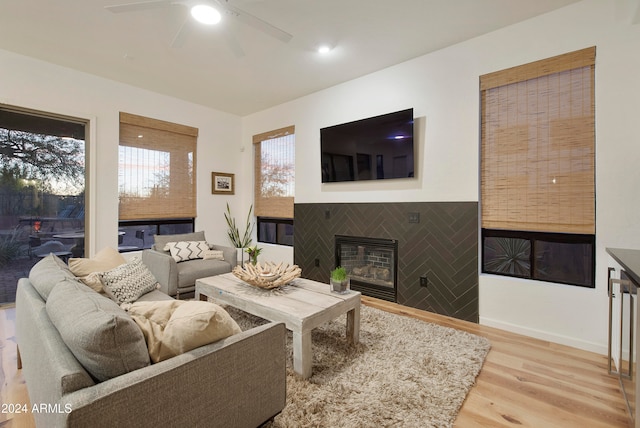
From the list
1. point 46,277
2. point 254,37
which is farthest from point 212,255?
point 254,37

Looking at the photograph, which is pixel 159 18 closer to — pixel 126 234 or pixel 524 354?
pixel 126 234

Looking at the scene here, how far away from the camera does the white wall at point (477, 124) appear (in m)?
2.27

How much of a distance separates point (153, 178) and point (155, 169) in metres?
0.14

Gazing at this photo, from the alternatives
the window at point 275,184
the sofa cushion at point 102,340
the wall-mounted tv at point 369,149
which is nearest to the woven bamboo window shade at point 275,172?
the window at point 275,184

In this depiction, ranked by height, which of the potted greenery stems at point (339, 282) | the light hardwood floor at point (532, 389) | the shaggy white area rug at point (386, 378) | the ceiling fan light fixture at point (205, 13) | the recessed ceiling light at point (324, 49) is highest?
the recessed ceiling light at point (324, 49)

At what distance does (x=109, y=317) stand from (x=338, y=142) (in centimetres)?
335

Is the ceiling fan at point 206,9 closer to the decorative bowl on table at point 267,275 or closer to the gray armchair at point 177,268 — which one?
the decorative bowl on table at point 267,275

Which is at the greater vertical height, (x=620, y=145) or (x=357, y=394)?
(x=620, y=145)

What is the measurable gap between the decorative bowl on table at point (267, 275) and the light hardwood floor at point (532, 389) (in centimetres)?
145

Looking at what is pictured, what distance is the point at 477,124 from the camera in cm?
294

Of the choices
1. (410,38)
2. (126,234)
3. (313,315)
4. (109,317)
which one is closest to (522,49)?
(410,38)

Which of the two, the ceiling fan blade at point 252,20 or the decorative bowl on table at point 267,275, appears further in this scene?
the decorative bowl on table at point 267,275

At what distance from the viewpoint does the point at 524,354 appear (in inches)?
92.4

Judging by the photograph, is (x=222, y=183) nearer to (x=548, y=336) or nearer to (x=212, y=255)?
(x=212, y=255)
